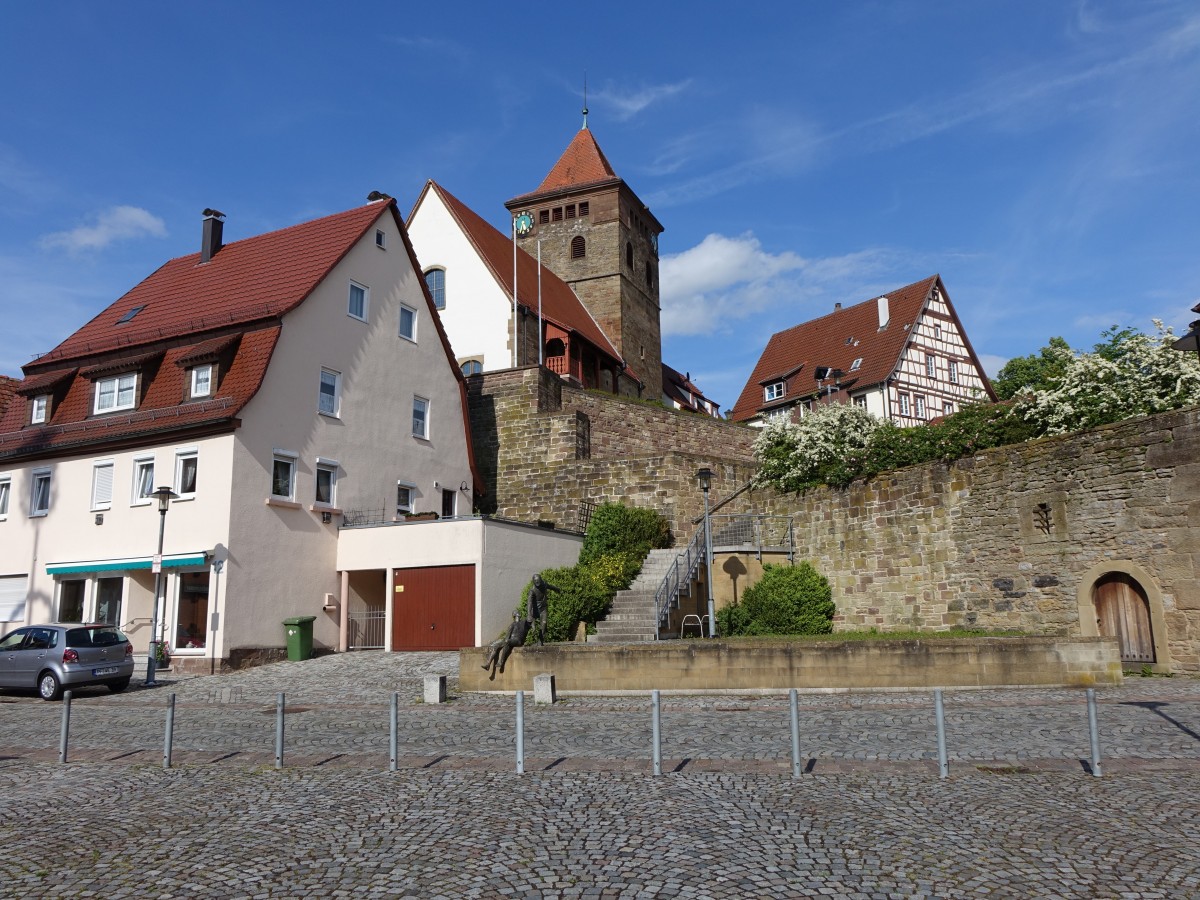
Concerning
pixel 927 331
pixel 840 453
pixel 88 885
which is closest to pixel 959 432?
pixel 840 453

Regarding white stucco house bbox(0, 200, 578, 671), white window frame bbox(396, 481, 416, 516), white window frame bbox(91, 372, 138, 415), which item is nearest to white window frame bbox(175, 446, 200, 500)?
white stucco house bbox(0, 200, 578, 671)

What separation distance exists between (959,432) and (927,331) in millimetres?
28879

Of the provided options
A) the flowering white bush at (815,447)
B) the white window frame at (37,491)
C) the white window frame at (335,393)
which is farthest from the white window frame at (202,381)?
the flowering white bush at (815,447)

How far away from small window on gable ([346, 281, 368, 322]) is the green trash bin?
8.52 m

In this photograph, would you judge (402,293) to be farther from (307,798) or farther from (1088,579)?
(307,798)

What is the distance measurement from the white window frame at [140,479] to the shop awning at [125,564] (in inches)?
55.0

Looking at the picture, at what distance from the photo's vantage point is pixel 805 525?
2356 cm

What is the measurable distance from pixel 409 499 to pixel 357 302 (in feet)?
18.6

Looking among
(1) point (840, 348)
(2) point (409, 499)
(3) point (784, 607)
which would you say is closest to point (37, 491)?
(2) point (409, 499)

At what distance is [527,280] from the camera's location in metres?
43.6

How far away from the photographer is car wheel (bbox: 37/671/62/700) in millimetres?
18391

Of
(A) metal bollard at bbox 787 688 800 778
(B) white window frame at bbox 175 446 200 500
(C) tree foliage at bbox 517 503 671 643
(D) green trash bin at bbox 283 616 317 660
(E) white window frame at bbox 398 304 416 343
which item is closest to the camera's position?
(A) metal bollard at bbox 787 688 800 778

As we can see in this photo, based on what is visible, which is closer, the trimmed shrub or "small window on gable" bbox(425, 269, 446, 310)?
the trimmed shrub

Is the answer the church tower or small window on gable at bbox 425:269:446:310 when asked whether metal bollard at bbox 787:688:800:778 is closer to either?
small window on gable at bbox 425:269:446:310
